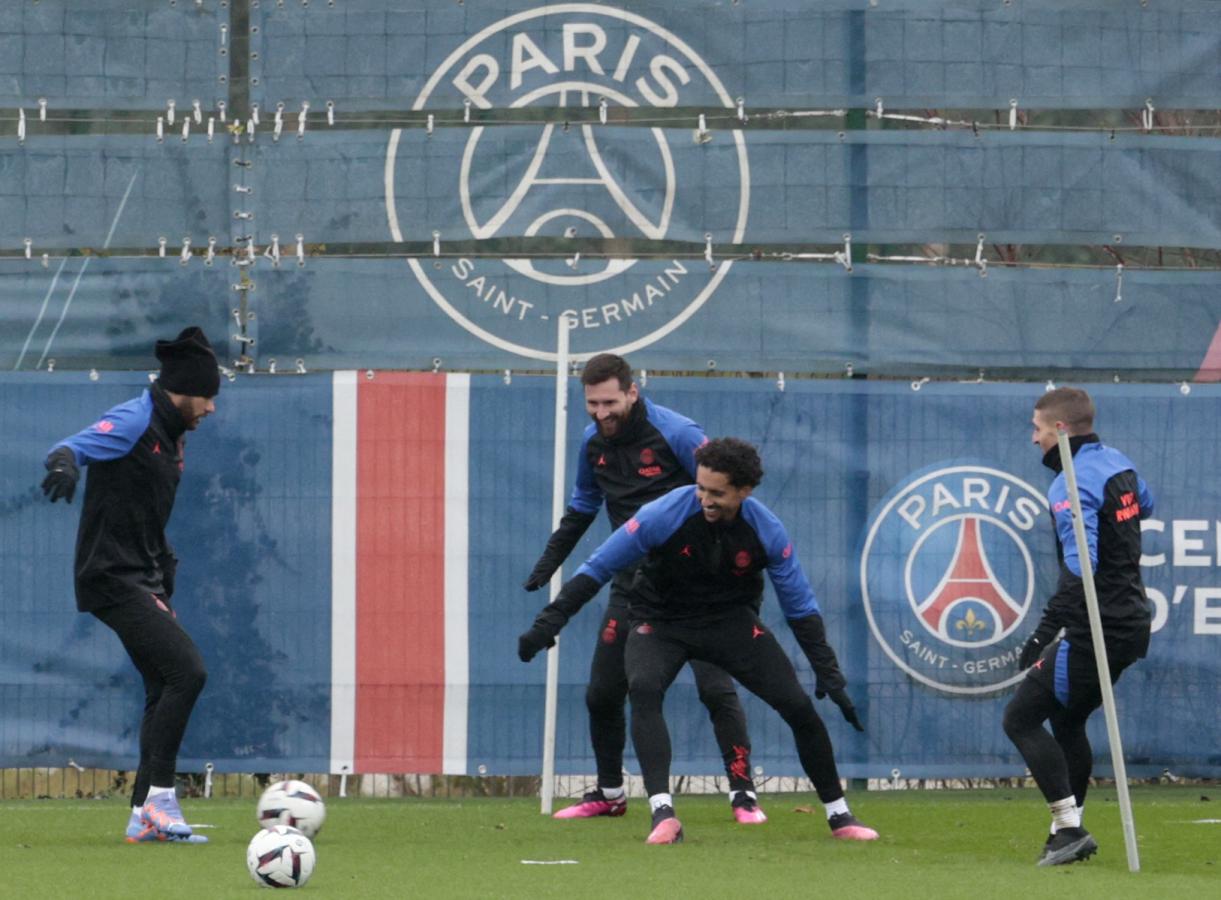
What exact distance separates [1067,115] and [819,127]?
1.32 metres

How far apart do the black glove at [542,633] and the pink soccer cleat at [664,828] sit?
2.65 feet

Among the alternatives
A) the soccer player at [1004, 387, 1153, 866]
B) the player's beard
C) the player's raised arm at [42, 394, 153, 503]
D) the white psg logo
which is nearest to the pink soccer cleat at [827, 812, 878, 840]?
the soccer player at [1004, 387, 1153, 866]

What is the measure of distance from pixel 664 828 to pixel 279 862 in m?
2.01

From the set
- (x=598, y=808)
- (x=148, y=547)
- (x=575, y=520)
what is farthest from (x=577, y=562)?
(x=148, y=547)

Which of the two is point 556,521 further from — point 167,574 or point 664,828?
point 664,828

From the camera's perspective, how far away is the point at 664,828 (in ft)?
27.5

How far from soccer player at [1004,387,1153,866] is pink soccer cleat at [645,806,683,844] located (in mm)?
1379

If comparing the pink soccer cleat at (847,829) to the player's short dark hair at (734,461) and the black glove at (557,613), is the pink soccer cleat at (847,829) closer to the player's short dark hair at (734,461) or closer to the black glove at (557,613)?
the black glove at (557,613)

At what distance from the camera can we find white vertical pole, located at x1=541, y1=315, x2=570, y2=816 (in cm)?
992

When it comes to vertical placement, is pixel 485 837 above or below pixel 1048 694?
below

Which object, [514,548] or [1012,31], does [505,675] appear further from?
[1012,31]

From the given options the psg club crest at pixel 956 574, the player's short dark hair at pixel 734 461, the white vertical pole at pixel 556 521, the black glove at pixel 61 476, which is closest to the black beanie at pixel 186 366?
the black glove at pixel 61 476

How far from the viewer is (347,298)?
1095cm

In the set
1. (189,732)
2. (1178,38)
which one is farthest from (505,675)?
(1178,38)
